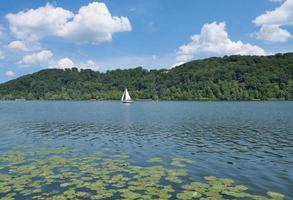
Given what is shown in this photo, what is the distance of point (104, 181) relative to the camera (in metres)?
25.4

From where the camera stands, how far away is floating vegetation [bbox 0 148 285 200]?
2219 centimetres

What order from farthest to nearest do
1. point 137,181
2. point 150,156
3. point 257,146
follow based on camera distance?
point 257,146 < point 150,156 < point 137,181

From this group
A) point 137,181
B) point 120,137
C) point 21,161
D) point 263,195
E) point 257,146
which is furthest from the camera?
point 120,137

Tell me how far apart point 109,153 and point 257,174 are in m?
17.2

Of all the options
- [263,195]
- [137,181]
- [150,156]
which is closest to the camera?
[263,195]

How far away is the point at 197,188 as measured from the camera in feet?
77.2

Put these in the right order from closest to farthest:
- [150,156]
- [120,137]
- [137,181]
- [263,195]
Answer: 1. [263,195]
2. [137,181]
3. [150,156]
4. [120,137]

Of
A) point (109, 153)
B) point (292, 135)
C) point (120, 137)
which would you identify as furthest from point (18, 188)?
point (292, 135)

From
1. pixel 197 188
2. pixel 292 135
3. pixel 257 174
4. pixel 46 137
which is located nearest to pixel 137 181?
pixel 197 188

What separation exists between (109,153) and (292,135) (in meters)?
33.4

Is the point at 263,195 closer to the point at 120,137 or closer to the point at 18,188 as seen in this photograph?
the point at 18,188

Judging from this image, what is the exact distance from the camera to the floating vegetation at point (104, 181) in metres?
22.2

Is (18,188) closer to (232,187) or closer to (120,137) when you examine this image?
(232,187)

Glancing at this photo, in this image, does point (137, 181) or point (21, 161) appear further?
point (21, 161)
